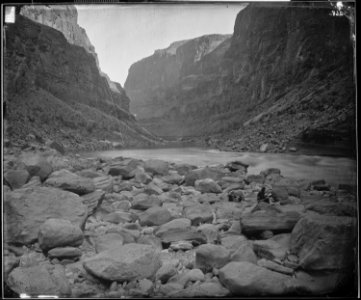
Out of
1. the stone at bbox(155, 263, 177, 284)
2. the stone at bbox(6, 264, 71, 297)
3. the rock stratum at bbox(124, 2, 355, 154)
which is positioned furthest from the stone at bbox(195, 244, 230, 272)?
the stone at bbox(6, 264, 71, 297)

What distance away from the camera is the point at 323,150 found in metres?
2.99

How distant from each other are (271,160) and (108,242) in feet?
6.12

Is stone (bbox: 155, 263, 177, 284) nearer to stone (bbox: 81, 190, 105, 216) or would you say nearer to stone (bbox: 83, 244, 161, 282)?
stone (bbox: 83, 244, 161, 282)

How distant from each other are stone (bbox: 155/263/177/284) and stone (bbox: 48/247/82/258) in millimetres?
777

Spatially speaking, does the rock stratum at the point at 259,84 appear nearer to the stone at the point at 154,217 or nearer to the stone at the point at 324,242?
the stone at the point at 324,242

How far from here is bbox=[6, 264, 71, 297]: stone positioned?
2.63 m

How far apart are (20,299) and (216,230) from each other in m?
1.95

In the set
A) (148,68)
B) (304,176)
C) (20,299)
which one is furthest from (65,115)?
(304,176)

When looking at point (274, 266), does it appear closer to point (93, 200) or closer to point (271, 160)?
point (271, 160)

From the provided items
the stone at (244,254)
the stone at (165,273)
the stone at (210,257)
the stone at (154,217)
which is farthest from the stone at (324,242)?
the stone at (154,217)

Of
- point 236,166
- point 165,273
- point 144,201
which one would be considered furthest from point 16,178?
point 236,166

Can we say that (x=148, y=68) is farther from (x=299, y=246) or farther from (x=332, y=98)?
(x=299, y=246)

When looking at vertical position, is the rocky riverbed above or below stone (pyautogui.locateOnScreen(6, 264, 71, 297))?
above

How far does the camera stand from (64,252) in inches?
107
